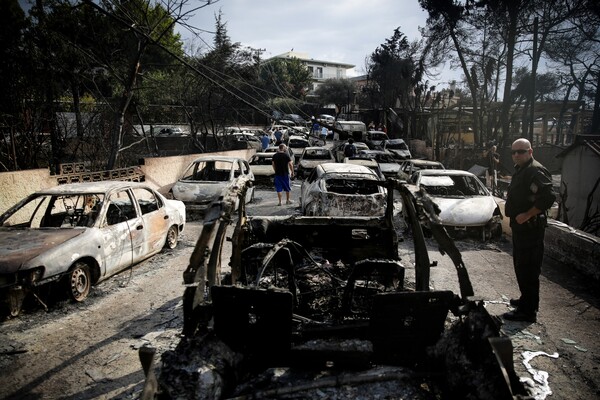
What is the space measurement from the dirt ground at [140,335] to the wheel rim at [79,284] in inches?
5.3

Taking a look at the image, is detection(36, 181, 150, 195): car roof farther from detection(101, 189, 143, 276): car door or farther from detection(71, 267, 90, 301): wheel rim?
detection(71, 267, 90, 301): wheel rim

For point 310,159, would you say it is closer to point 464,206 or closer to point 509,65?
point 464,206

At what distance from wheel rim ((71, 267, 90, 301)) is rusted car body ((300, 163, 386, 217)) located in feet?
14.2

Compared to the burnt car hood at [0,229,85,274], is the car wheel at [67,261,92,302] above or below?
below

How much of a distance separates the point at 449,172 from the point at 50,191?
27.8 feet

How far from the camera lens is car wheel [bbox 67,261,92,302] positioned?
481cm

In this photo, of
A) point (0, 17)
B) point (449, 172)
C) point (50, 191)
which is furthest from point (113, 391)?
point (0, 17)

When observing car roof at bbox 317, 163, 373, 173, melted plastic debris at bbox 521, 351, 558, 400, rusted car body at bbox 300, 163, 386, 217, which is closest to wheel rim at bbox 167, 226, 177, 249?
rusted car body at bbox 300, 163, 386, 217

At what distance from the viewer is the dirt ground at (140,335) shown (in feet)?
11.2

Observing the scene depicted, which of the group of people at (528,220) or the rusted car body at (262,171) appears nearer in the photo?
the group of people at (528,220)

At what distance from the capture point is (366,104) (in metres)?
47.7

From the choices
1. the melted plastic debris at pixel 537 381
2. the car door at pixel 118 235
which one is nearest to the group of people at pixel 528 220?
the melted plastic debris at pixel 537 381

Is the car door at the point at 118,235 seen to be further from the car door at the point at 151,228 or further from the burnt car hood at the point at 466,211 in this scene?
the burnt car hood at the point at 466,211

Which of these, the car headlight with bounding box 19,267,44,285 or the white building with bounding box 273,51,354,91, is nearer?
the car headlight with bounding box 19,267,44,285
